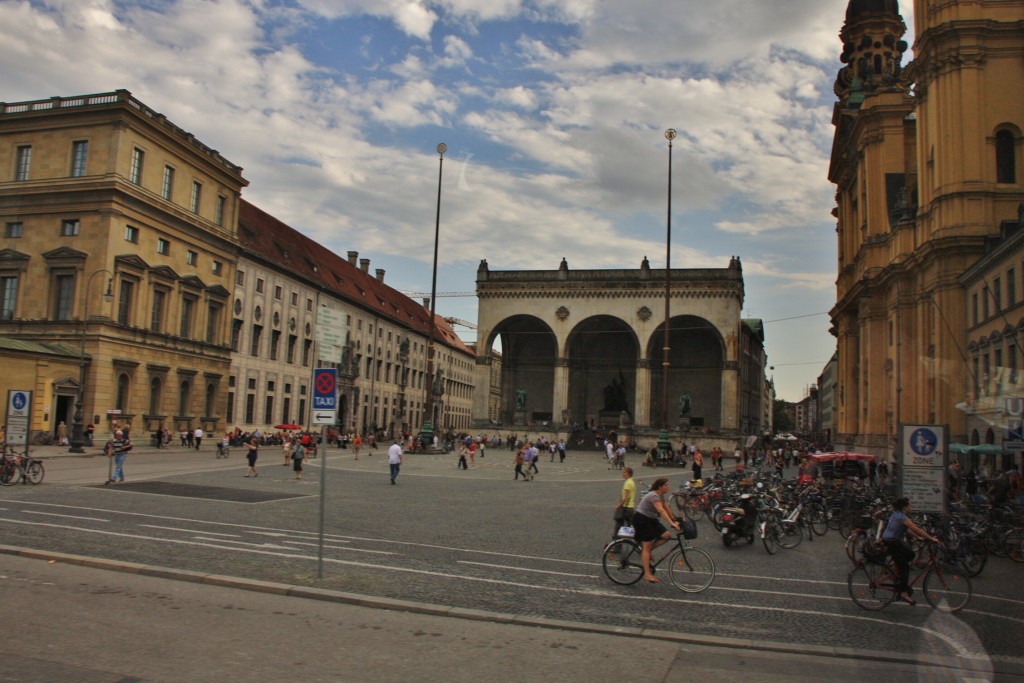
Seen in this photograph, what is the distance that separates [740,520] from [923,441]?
3.87 meters

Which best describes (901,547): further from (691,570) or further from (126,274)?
(126,274)

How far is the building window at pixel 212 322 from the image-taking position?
184ft

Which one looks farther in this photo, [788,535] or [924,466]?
[788,535]

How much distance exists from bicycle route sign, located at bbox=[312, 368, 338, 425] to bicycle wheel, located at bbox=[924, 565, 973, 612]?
8.80 meters

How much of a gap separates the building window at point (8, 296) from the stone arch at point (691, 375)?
55693mm

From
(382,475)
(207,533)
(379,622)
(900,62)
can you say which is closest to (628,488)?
(379,622)

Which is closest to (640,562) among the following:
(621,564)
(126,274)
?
(621,564)

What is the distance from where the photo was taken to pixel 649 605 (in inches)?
412

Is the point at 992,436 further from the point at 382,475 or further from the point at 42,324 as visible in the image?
the point at 42,324

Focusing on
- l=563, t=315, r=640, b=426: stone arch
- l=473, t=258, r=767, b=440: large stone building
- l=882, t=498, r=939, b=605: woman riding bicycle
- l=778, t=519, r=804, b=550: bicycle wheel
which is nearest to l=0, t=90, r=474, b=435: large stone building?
l=473, t=258, r=767, b=440: large stone building

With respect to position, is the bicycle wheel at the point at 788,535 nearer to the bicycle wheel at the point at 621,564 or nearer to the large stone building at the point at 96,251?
the bicycle wheel at the point at 621,564

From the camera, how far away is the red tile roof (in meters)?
67.2

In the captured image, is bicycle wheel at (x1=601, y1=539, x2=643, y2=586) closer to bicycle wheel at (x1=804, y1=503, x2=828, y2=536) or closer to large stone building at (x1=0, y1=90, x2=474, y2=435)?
bicycle wheel at (x1=804, y1=503, x2=828, y2=536)

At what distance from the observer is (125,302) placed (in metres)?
47.2
